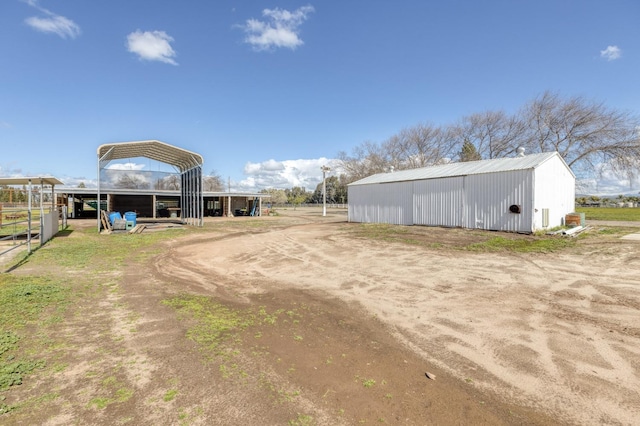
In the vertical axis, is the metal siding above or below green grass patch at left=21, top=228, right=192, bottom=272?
above

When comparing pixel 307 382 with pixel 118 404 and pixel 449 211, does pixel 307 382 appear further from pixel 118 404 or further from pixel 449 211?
pixel 449 211

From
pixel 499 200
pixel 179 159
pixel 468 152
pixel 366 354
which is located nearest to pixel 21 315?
pixel 366 354

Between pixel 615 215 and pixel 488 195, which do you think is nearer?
pixel 488 195

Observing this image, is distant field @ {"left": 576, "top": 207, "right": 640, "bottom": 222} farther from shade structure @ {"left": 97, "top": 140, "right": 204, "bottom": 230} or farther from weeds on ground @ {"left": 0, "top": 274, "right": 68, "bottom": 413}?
weeds on ground @ {"left": 0, "top": 274, "right": 68, "bottom": 413}

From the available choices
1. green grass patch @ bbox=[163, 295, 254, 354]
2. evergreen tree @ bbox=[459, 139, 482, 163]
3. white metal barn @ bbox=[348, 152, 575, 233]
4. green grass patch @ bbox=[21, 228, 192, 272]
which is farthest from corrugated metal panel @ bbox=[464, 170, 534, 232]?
evergreen tree @ bbox=[459, 139, 482, 163]

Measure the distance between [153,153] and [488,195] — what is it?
22.7 metres

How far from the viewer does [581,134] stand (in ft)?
90.1

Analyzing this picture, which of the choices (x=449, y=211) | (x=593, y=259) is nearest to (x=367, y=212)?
(x=449, y=211)

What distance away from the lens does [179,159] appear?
22766 mm

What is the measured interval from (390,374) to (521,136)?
121 ft

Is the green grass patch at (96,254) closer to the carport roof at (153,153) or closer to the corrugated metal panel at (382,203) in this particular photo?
the carport roof at (153,153)

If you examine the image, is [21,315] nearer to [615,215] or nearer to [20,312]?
[20,312]

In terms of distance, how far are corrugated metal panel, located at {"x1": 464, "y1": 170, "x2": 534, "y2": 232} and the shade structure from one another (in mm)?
17004

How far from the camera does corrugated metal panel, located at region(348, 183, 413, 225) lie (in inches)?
844
